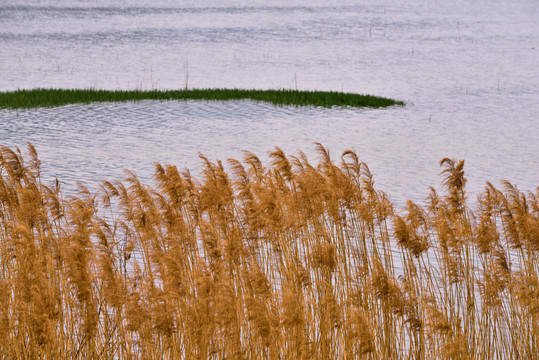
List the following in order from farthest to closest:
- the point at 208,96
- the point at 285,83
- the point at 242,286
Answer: the point at 285,83 < the point at 208,96 < the point at 242,286

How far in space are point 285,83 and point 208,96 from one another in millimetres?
6904

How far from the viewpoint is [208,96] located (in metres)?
27.8

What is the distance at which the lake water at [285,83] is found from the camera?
60.1 ft

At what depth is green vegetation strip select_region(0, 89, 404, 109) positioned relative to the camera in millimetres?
26438

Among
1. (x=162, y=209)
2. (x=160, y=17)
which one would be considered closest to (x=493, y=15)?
(x=160, y=17)

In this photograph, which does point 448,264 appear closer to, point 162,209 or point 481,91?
point 162,209

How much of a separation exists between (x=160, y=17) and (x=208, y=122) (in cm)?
5455

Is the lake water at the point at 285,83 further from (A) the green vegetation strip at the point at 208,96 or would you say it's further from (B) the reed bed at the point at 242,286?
(B) the reed bed at the point at 242,286

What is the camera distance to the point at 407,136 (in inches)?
845

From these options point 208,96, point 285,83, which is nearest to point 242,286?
point 208,96

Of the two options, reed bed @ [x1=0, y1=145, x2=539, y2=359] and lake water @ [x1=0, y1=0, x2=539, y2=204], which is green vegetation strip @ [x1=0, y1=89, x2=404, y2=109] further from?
reed bed @ [x1=0, y1=145, x2=539, y2=359]

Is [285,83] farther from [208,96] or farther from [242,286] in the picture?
[242,286]

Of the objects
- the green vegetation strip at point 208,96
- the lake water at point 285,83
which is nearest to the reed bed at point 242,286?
the lake water at point 285,83

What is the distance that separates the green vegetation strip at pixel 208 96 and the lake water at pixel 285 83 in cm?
101
